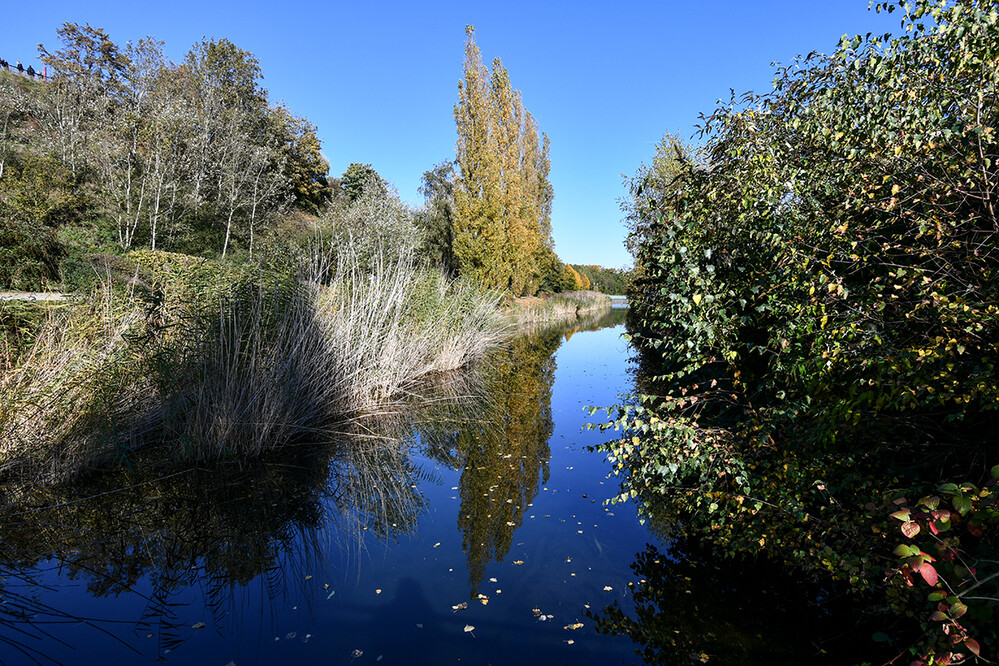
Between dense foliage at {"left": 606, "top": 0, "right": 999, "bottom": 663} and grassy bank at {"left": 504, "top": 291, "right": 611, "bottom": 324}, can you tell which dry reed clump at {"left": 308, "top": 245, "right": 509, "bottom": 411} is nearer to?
dense foliage at {"left": 606, "top": 0, "right": 999, "bottom": 663}

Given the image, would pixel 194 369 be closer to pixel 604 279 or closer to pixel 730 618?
pixel 730 618

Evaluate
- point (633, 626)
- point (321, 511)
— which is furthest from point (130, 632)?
point (633, 626)

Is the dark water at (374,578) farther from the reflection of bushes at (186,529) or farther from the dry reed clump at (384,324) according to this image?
the dry reed clump at (384,324)

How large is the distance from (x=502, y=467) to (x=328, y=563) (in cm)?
233

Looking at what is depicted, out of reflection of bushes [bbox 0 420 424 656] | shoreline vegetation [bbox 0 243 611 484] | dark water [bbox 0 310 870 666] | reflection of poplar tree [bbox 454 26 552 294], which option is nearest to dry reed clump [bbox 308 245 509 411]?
shoreline vegetation [bbox 0 243 611 484]

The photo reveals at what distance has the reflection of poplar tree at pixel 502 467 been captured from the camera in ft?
12.8

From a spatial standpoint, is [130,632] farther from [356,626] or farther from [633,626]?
[633,626]

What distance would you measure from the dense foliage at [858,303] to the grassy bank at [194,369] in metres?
4.10

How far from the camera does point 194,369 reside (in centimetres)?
500

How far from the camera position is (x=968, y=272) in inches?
85.6

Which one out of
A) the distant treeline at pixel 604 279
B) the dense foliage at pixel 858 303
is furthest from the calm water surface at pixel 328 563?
the distant treeline at pixel 604 279

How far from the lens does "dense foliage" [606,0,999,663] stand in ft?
6.70

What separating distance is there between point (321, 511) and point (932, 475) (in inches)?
168

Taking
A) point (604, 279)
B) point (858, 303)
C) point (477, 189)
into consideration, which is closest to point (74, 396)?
point (858, 303)
